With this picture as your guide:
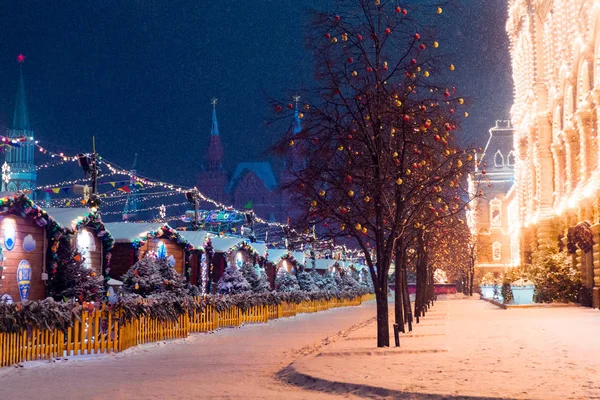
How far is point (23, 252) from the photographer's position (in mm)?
26797

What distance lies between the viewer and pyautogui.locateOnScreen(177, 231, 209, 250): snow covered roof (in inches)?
1741

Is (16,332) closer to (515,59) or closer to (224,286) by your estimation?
(224,286)

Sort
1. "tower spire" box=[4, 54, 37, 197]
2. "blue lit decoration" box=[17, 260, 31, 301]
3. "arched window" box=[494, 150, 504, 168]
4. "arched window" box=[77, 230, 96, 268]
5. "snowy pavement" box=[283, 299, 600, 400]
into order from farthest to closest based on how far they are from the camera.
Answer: "tower spire" box=[4, 54, 37, 197] < "arched window" box=[494, 150, 504, 168] < "arched window" box=[77, 230, 96, 268] < "blue lit decoration" box=[17, 260, 31, 301] < "snowy pavement" box=[283, 299, 600, 400]

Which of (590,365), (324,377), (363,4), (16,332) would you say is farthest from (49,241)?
(590,365)

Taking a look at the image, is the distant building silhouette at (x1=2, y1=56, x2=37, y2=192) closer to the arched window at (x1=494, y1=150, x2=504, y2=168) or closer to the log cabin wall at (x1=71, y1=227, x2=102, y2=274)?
the arched window at (x1=494, y1=150, x2=504, y2=168)

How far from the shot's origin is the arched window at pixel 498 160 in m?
122

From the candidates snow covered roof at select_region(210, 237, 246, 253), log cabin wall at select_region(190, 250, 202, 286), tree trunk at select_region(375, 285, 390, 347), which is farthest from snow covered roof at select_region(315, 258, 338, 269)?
tree trunk at select_region(375, 285, 390, 347)

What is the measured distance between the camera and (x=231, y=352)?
2238cm

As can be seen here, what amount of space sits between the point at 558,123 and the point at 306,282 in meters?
22.0

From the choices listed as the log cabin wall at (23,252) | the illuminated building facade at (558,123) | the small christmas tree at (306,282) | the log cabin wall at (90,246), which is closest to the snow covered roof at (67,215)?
the log cabin wall at (90,246)

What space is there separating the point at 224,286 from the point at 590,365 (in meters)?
30.2

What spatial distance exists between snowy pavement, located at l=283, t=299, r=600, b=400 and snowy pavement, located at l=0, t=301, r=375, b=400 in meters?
0.90

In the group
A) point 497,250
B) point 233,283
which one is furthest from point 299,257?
point 497,250

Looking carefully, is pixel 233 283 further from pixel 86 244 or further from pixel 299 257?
pixel 299 257
